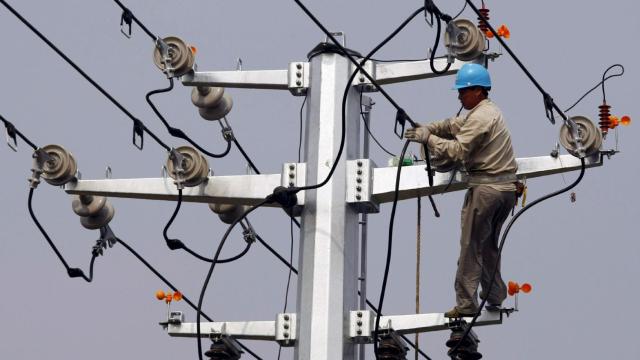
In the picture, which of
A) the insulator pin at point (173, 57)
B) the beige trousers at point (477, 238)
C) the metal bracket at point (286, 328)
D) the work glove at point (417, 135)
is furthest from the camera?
the insulator pin at point (173, 57)

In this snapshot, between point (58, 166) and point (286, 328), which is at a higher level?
point (58, 166)

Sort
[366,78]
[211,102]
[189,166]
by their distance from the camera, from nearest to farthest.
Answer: [189,166] < [366,78] < [211,102]

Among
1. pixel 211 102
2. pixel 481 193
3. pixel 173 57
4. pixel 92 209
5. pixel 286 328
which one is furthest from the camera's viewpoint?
pixel 211 102

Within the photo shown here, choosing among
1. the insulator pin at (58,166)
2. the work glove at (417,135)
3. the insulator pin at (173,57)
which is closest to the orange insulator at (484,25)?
the work glove at (417,135)

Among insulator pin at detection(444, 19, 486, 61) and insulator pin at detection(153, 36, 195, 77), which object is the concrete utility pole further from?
insulator pin at detection(153, 36, 195, 77)

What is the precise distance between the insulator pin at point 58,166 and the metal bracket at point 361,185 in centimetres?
250

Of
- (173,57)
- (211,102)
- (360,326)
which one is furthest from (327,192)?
(211,102)

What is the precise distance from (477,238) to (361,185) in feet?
3.73

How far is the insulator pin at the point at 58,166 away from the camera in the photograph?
75.0ft

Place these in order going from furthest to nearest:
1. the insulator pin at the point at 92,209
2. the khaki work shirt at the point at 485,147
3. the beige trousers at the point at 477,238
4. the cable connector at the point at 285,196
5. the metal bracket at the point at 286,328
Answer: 1. the insulator pin at the point at 92,209
2. the cable connector at the point at 285,196
3. the metal bracket at the point at 286,328
4. the beige trousers at the point at 477,238
5. the khaki work shirt at the point at 485,147

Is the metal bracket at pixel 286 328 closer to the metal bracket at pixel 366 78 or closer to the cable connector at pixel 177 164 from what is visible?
the cable connector at pixel 177 164

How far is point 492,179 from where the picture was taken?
2194 cm

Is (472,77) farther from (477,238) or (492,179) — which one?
(477,238)

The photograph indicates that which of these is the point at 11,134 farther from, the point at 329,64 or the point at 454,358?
the point at 454,358
